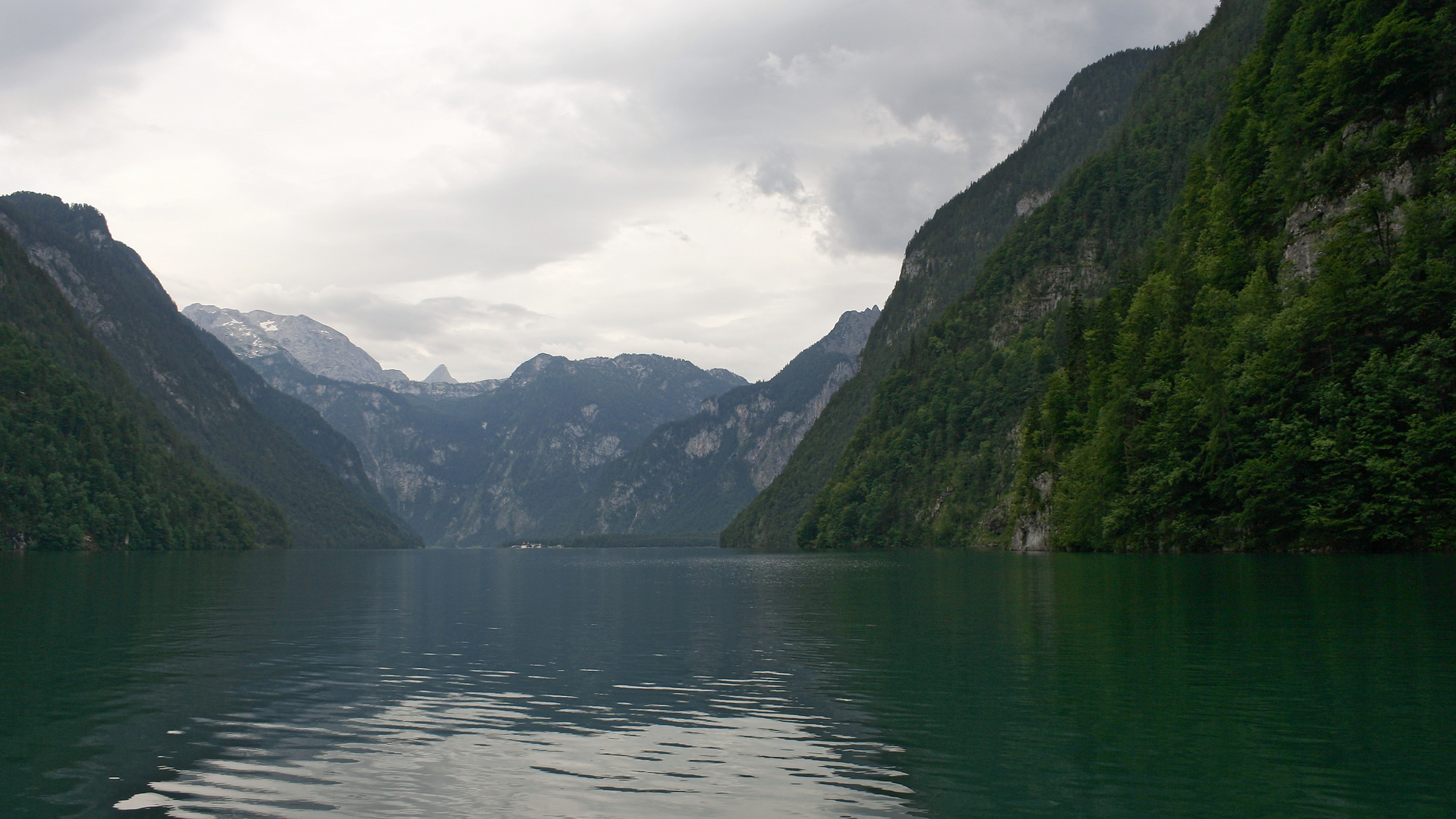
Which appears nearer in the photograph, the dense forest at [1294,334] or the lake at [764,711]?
the lake at [764,711]

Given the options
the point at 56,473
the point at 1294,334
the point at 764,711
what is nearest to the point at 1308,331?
the point at 1294,334

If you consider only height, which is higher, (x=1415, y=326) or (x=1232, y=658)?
(x=1415, y=326)

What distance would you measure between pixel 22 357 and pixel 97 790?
212 metres

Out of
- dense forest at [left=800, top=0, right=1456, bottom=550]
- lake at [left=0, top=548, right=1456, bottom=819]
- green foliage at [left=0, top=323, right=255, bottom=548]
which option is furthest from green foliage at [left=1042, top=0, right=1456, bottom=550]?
green foliage at [left=0, top=323, right=255, bottom=548]

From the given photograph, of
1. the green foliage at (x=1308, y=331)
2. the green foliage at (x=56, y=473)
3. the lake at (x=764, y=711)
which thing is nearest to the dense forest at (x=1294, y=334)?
the green foliage at (x=1308, y=331)

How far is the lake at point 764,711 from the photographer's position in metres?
15.8

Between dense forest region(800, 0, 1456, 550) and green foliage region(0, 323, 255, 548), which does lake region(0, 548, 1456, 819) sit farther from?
green foliage region(0, 323, 255, 548)

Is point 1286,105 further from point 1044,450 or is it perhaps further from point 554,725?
point 554,725

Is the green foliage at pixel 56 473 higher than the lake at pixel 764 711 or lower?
higher

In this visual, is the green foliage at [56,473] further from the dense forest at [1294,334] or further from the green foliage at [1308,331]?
→ the green foliage at [1308,331]

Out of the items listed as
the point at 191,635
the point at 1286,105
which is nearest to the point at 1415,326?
the point at 1286,105

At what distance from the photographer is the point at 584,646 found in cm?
3616

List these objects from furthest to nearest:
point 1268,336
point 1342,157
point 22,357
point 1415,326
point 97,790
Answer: point 22,357 → point 1342,157 → point 1268,336 → point 1415,326 → point 97,790

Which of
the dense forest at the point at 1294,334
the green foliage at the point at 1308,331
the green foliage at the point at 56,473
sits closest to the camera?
the green foliage at the point at 1308,331
